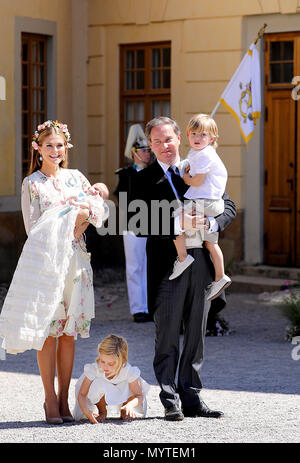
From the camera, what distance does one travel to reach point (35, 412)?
6695 millimetres

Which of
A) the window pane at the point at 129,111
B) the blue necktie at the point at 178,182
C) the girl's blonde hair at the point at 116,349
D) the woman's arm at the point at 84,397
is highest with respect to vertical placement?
the window pane at the point at 129,111

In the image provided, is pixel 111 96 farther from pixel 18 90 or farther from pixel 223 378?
pixel 223 378

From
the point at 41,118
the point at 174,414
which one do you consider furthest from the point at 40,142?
the point at 41,118

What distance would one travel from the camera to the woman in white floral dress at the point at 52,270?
6078 mm

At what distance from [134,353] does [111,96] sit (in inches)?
243

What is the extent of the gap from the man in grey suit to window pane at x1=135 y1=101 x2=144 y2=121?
800cm

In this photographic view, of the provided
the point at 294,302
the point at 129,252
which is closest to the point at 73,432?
the point at 294,302

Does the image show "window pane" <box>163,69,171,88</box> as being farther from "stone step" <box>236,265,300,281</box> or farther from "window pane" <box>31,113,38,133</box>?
A: "stone step" <box>236,265,300,281</box>

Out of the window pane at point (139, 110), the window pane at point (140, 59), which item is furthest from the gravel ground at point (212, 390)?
the window pane at point (140, 59)

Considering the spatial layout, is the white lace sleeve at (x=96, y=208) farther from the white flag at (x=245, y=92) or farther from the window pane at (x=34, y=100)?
the window pane at (x=34, y=100)

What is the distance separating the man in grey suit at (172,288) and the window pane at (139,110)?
8.00 meters

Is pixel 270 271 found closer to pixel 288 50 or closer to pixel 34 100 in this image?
pixel 288 50

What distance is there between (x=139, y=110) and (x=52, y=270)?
8374mm

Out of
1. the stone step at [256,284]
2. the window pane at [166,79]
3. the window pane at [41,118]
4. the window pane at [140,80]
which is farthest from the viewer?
the window pane at [140,80]
